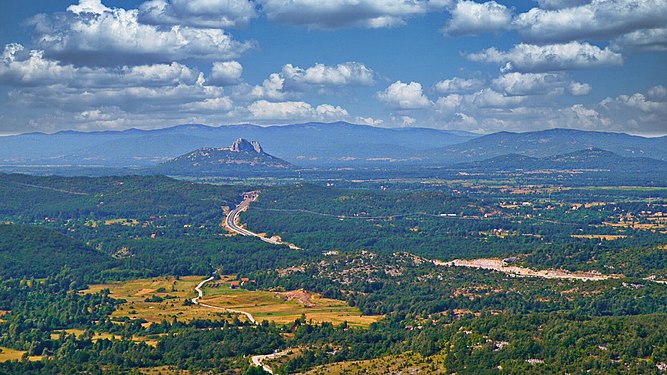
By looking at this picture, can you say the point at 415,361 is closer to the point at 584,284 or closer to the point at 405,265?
the point at 584,284

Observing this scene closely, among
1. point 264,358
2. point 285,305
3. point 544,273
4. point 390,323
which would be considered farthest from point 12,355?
point 544,273

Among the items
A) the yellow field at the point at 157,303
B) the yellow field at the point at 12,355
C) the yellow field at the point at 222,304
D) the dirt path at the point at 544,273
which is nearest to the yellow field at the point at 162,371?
the yellow field at the point at 12,355

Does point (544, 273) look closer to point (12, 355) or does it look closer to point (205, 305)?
point (205, 305)

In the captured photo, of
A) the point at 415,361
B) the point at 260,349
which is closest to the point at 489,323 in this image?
the point at 415,361

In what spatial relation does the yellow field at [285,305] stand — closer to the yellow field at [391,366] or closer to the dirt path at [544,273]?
the yellow field at [391,366]

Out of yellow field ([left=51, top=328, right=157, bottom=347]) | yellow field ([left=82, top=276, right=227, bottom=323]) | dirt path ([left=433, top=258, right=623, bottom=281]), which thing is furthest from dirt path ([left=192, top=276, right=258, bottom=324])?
dirt path ([left=433, top=258, right=623, bottom=281])
